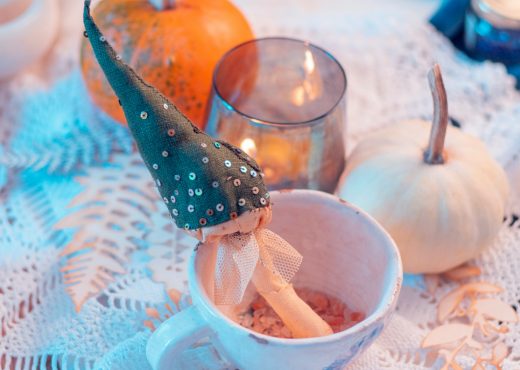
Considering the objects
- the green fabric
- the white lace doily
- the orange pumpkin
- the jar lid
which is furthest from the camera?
the jar lid

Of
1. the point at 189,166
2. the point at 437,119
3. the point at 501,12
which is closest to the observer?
the point at 189,166

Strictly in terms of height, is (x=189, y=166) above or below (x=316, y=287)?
above

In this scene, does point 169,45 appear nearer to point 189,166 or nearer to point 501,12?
point 189,166

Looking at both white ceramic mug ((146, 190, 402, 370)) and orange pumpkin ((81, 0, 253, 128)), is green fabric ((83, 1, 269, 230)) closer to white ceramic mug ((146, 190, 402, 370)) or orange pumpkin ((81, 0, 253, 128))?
white ceramic mug ((146, 190, 402, 370))

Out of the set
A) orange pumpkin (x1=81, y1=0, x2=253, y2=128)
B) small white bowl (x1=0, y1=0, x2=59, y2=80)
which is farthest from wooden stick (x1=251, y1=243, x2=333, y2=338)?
small white bowl (x1=0, y1=0, x2=59, y2=80)

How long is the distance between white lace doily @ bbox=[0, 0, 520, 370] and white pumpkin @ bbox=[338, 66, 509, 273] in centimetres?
4

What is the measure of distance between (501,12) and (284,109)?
0.29 metres

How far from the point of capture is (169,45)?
63 cm

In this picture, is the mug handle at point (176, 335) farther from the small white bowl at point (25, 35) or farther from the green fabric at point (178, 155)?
the small white bowl at point (25, 35)

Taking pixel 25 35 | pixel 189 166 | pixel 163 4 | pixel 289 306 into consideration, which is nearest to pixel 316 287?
pixel 289 306

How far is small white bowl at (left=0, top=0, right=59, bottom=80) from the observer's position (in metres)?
0.70

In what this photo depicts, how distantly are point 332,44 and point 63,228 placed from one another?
38 cm

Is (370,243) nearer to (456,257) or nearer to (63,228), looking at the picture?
(456,257)

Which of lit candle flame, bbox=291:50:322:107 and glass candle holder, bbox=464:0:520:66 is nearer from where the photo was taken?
lit candle flame, bbox=291:50:322:107
